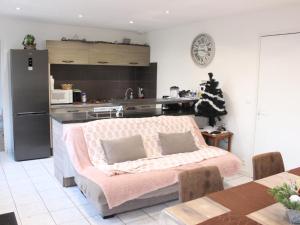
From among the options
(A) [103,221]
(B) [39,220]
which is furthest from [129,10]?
(B) [39,220]

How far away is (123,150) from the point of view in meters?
3.44

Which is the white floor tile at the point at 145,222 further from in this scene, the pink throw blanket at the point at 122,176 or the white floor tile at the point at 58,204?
the white floor tile at the point at 58,204

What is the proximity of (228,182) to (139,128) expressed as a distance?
1550 millimetres

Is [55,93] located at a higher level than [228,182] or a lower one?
higher

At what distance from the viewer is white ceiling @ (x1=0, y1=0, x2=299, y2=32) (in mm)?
3805

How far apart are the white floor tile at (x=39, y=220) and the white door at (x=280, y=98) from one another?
9.95ft

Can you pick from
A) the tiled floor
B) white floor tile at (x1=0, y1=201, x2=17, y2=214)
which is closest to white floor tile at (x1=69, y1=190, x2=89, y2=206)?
the tiled floor

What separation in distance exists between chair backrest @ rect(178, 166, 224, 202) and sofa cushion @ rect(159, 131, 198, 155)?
61.0 inches

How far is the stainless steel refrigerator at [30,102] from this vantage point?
4.86 metres

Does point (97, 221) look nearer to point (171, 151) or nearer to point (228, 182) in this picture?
point (171, 151)

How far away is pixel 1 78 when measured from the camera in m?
5.30

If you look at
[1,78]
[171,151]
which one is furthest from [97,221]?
[1,78]

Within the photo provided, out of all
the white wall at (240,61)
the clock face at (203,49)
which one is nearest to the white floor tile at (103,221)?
the white wall at (240,61)

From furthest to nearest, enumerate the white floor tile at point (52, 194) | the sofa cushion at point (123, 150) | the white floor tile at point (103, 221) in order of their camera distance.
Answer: the white floor tile at point (52, 194), the sofa cushion at point (123, 150), the white floor tile at point (103, 221)
